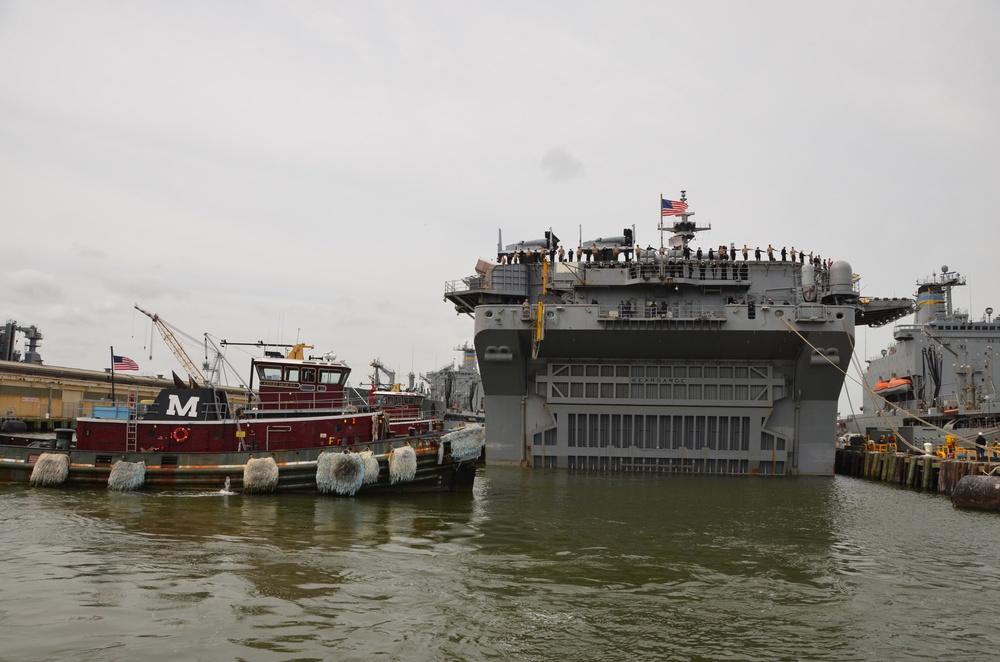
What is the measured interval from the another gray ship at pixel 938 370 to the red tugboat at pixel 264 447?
2848 centimetres

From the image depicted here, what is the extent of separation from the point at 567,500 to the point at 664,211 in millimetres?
16676

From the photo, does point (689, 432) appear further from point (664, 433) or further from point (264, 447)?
point (264, 447)

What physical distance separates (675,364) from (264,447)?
1562cm

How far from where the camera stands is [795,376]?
28312 mm

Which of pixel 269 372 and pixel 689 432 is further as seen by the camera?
pixel 689 432

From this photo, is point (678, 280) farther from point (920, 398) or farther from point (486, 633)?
point (920, 398)

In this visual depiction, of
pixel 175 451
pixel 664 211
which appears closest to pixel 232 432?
pixel 175 451

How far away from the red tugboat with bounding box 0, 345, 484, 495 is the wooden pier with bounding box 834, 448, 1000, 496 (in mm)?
15762

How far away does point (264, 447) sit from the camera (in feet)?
72.5

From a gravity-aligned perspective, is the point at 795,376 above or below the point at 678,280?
below

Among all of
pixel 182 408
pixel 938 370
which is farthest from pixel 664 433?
pixel 938 370

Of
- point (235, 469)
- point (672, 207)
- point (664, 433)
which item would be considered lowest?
point (235, 469)

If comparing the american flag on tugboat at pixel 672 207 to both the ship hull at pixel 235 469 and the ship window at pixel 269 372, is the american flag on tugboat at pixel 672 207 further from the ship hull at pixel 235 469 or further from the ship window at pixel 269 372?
the ship window at pixel 269 372

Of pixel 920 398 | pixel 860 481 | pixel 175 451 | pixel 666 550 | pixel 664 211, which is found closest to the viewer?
pixel 666 550
